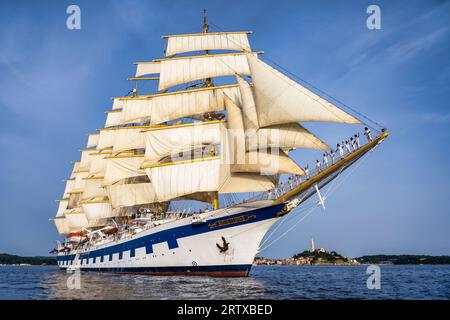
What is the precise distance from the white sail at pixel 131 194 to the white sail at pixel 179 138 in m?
9.34

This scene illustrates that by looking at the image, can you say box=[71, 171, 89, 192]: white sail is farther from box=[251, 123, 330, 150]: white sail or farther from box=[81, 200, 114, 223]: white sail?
box=[251, 123, 330, 150]: white sail

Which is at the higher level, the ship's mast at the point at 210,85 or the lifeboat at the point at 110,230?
the ship's mast at the point at 210,85

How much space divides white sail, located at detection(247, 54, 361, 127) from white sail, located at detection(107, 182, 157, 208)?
23.9m

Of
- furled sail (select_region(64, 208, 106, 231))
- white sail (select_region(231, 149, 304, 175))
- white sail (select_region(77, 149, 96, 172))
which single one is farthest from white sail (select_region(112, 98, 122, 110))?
white sail (select_region(231, 149, 304, 175))

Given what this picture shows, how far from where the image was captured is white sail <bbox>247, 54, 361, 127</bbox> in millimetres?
29906

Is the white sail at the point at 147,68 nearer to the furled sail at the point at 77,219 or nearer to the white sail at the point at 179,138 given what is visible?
the white sail at the point at 179,138

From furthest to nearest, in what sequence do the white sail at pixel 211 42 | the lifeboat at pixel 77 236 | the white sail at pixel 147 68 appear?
the lifeboat at pixel 77 236
the white sail at pixel 147 68
the white sail at pixel 211 42

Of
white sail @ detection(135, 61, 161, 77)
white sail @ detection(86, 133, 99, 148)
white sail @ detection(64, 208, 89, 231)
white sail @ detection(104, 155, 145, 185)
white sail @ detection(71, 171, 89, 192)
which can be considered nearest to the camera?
white sail @ detection(104, 155, 145, 185)

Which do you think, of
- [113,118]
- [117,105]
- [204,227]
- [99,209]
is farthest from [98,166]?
[204,227]

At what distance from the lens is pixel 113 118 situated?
2741 inches

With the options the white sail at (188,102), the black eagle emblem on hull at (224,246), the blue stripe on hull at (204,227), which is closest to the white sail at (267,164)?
the blue stripe on hull at (204,227)

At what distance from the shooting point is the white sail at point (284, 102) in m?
29.9
